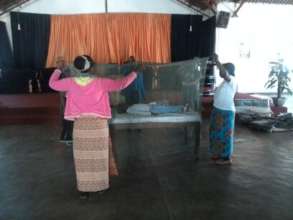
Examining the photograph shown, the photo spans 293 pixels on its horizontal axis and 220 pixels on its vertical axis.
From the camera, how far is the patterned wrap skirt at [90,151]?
2.81 metres

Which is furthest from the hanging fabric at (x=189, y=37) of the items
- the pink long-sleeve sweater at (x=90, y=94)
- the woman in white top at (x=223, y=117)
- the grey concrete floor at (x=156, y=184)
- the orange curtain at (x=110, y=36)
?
the pink long-sleeve sweater at (x=90, y=94)

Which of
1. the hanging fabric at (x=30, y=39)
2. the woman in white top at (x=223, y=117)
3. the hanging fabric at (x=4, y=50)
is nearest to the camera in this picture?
the woman in white top at (x=223, y=117)

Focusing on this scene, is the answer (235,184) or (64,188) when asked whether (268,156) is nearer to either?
(235,184)

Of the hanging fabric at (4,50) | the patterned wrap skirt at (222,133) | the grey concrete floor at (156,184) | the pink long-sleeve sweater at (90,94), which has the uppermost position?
the hanging fabric at (4,50)

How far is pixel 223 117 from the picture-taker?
381cm

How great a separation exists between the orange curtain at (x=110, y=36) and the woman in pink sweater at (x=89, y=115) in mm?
6666

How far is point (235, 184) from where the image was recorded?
3.33m

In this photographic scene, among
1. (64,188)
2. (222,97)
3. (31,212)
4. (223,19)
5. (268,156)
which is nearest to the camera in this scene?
(31,212)

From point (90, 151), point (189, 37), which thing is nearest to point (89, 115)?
point (90, 151)

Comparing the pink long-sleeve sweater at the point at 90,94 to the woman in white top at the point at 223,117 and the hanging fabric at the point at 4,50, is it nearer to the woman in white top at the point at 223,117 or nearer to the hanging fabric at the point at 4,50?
the woman in white top at the point at 223,117

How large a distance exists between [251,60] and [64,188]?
768cm

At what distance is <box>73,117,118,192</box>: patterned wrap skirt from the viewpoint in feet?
9.21

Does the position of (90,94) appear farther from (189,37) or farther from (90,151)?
(189,37)

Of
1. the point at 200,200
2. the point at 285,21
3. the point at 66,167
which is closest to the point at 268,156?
the point at 200,200
